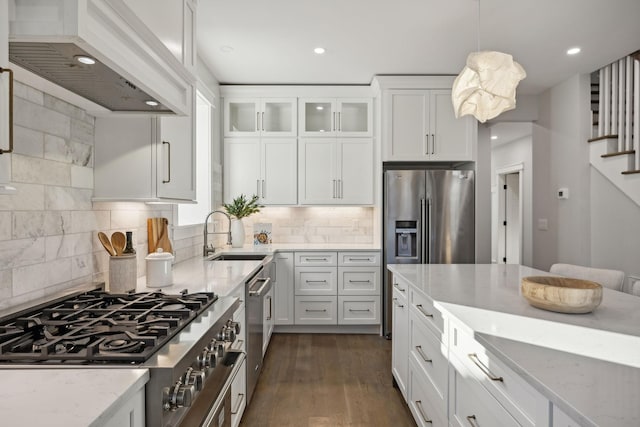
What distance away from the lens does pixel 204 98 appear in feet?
11.8

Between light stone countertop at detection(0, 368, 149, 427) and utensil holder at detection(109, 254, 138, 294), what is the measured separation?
89 cm

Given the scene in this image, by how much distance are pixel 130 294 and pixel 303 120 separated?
9.85ft

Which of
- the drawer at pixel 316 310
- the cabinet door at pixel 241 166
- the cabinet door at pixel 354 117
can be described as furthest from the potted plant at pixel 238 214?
the cabinet door at pixel 354 117

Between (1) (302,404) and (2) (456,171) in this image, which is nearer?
(1) (302,404)

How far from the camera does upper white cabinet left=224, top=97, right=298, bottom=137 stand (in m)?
4.19

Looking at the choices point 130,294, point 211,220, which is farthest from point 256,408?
point 211,220

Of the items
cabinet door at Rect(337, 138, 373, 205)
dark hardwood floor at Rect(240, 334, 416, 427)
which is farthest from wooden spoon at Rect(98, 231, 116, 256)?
cabinet door at Rect(337, 138, 373, 205)

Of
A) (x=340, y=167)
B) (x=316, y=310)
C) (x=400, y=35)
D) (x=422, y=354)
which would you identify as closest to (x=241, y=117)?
(x=340, y=167)

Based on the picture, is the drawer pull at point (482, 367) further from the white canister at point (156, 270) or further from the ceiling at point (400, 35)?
the ceiling at point (400, 35)

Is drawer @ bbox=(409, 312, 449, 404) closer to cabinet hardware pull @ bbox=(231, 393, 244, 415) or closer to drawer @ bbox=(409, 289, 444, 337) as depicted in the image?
drawer @ bbox=(409, 289, 444, 337)

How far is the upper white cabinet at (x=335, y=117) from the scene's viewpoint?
4211 millimetres

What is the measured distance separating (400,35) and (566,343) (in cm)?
275

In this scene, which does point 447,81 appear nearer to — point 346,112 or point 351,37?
point 346,112

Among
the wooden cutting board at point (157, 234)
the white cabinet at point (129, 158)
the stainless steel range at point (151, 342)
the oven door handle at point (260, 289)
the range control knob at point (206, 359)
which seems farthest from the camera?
the oven door handle at point (260, 289)
